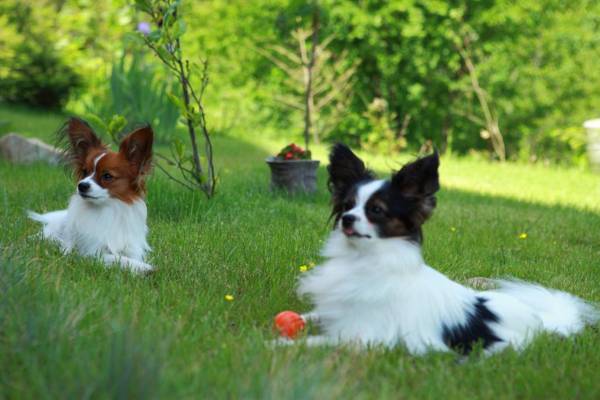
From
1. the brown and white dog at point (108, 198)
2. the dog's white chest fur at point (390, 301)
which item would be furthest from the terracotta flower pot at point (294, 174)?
the dog's white chest fur at point (390, 301)

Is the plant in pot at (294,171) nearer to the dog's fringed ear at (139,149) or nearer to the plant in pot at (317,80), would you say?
the dog's fringed ear at (139,149)

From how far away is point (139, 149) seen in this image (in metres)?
4.39

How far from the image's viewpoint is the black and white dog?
3.09 m

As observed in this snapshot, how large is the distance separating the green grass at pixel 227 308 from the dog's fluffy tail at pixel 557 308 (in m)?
0.11

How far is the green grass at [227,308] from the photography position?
233 centimetres

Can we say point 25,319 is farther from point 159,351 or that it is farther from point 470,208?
point 470,208

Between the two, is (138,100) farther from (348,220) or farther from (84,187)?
(348,220)

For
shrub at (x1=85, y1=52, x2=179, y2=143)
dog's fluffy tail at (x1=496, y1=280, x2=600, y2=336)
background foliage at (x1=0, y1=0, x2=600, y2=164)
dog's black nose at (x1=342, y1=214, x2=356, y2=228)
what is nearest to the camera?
dog's black nose at (x1=342, y1=214, x2=356, y2=228)

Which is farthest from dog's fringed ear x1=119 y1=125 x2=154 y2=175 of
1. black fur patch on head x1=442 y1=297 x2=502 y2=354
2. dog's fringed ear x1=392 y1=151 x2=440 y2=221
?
black fur patch on head x1=442 y1=297 x2=502 y2=354

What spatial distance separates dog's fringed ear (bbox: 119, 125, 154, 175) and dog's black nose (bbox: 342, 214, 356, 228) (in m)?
1.83

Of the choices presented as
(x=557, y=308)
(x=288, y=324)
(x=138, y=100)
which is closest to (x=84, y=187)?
(x=288, y=324)

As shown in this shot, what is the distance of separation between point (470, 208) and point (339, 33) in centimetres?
935

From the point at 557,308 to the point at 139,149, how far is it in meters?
2.81

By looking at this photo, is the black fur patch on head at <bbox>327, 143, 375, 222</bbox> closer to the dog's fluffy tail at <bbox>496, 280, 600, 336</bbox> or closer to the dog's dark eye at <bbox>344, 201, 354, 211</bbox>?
the dog's dark eye at <bbox>344, 201, 354, 211</bbox>
